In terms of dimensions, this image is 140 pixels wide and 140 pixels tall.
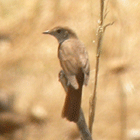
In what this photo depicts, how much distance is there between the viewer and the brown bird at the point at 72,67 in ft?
2.46

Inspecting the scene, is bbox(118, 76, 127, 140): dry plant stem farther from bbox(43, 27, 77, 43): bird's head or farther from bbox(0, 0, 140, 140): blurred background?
bbox(43, 27, 77, 43): bird's head

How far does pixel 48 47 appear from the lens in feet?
3.92

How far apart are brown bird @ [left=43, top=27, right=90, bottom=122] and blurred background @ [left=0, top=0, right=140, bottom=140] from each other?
0.32 meters

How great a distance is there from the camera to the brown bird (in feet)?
2.46

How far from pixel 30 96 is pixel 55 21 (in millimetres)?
291

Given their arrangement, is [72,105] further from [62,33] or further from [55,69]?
[55,69]

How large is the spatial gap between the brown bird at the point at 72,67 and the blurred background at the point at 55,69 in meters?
0.32

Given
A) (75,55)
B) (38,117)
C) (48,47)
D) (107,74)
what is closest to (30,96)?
(38,117)

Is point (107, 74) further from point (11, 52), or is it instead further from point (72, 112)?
point (72, 112)

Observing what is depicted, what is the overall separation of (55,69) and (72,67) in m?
0.43

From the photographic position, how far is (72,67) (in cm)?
78

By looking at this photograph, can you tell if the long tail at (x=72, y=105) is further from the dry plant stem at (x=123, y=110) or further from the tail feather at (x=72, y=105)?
the dry plant stem at (x=123, y=110)

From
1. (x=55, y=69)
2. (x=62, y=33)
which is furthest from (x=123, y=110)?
(x=62, y=33)

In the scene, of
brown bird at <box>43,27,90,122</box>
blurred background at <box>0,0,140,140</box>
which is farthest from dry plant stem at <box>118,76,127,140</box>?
brown bird at <box>43,27,90,122</box>
